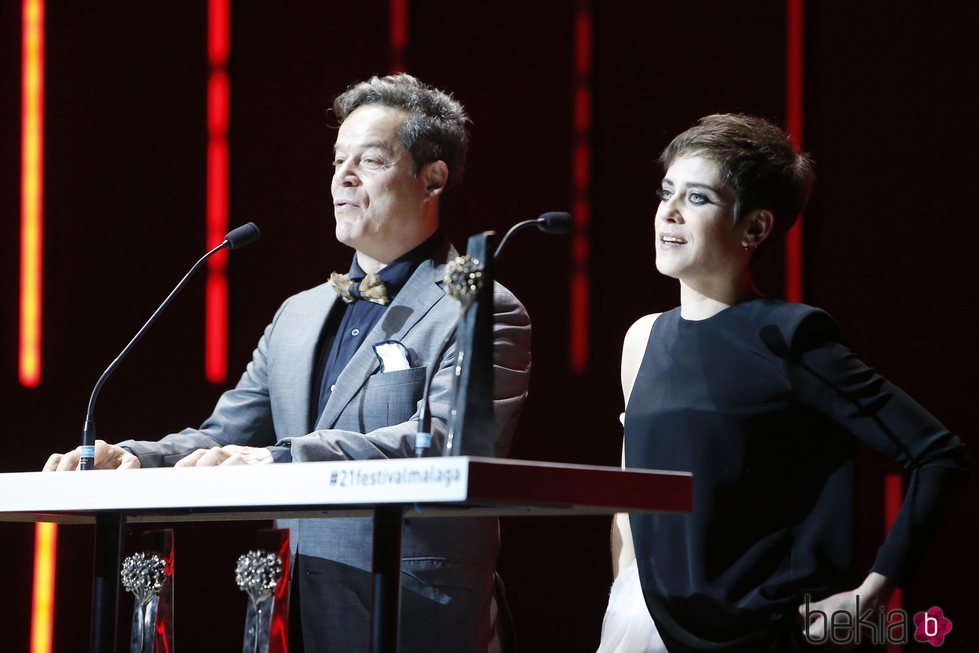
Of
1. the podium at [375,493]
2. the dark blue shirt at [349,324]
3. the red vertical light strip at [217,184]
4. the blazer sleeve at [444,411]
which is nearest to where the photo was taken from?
the podium at [375,493]

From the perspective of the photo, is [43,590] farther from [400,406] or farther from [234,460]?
[234,460]

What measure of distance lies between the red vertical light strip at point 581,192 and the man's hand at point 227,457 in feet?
5.88

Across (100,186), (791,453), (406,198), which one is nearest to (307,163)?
(100,186)

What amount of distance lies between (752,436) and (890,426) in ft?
0.74

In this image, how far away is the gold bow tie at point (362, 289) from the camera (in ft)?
9.96

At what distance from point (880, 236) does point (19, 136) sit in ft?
7.82

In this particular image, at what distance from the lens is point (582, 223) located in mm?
4047

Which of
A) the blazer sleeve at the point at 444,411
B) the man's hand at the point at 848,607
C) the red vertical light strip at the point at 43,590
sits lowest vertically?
the red vertical light strip at the point at 43,590

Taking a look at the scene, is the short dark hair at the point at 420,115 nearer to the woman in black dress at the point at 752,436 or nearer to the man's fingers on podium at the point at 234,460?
the woman in black dress at the point at 752,436

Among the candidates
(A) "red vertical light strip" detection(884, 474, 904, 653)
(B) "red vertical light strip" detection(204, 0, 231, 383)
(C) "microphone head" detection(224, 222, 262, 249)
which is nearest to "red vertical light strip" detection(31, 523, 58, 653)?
(B) "red vertical light strip" detection(204, 0, 231, 383)

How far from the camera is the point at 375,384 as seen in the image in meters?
2.80

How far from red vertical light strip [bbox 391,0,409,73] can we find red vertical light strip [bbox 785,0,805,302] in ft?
3.60

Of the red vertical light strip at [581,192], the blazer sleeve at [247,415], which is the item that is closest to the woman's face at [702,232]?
the blazer sleeve at [247,415]

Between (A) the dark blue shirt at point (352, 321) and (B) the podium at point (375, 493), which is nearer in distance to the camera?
(B) the podium at point (375, 493)
